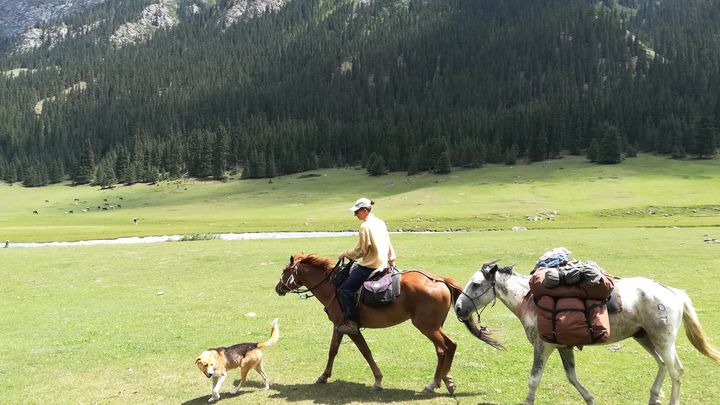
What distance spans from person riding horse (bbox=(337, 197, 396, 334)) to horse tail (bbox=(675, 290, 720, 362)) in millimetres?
6576

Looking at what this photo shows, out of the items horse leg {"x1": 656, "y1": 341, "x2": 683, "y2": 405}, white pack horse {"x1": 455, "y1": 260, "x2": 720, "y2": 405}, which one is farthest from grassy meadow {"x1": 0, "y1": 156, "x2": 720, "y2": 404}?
white pack horse {"x1": 455, "y1": 260, "x2": 720, "y2": 405}

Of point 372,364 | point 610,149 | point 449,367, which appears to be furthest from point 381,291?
point 610,149

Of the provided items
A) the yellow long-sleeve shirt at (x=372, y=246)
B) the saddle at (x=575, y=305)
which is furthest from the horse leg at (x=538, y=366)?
the yellow long-sleeve shirt at (x=372, y=246)

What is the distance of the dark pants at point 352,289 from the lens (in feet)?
38.8

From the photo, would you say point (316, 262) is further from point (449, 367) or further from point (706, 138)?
point (706, 138)

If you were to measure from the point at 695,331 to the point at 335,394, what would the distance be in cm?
829

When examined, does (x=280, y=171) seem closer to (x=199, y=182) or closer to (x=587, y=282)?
(x=199, y=182)

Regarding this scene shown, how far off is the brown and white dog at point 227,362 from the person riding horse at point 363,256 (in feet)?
7.03

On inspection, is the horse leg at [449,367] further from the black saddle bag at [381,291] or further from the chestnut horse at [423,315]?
the black saddle bag at [381,291]

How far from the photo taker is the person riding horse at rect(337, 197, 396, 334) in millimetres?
11516

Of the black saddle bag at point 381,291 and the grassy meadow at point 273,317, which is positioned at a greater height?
the black saddle bag at point 381,291

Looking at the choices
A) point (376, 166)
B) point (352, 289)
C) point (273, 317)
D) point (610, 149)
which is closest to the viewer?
point (352, 289)

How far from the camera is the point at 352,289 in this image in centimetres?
1194

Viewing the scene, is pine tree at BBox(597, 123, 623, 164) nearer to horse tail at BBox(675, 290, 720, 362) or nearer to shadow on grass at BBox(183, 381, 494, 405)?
horse tail at BBox(675, 290, 720, 362)
